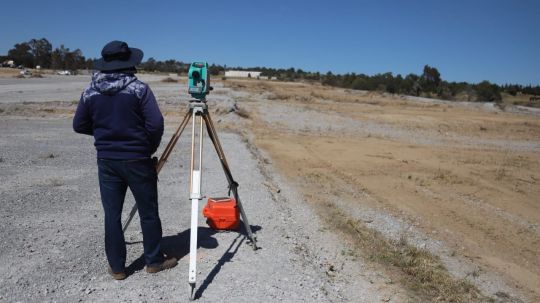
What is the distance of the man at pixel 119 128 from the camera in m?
3.70

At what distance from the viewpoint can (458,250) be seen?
648cm

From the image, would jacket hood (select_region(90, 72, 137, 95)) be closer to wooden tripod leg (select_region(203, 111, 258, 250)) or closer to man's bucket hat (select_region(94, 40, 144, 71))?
man's bucket hat (select_region(94, 40, 144, 71))

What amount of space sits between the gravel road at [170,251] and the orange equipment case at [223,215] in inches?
4.3

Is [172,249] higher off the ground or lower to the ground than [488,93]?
lower

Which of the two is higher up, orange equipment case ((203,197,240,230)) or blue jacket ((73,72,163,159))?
blue jacket ((73,72,163,159))

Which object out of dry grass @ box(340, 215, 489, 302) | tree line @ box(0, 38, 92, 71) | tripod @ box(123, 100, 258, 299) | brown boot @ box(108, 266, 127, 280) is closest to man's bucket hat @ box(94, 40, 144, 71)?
tripod @ box(123, 100, 258, 299)

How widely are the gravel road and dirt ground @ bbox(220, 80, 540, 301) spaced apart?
5.39 feet

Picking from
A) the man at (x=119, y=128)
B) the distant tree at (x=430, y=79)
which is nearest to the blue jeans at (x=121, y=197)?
the man at (x=119, y=128)

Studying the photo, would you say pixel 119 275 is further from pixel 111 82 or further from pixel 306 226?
pixel 306 226

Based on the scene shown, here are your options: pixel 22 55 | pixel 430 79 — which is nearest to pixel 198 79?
pixel 430 79

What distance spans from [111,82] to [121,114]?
269 mm

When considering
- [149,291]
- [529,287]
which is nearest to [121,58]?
[149,291]

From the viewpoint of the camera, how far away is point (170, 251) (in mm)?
4812

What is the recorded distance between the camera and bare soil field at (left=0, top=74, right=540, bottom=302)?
4.18 m
